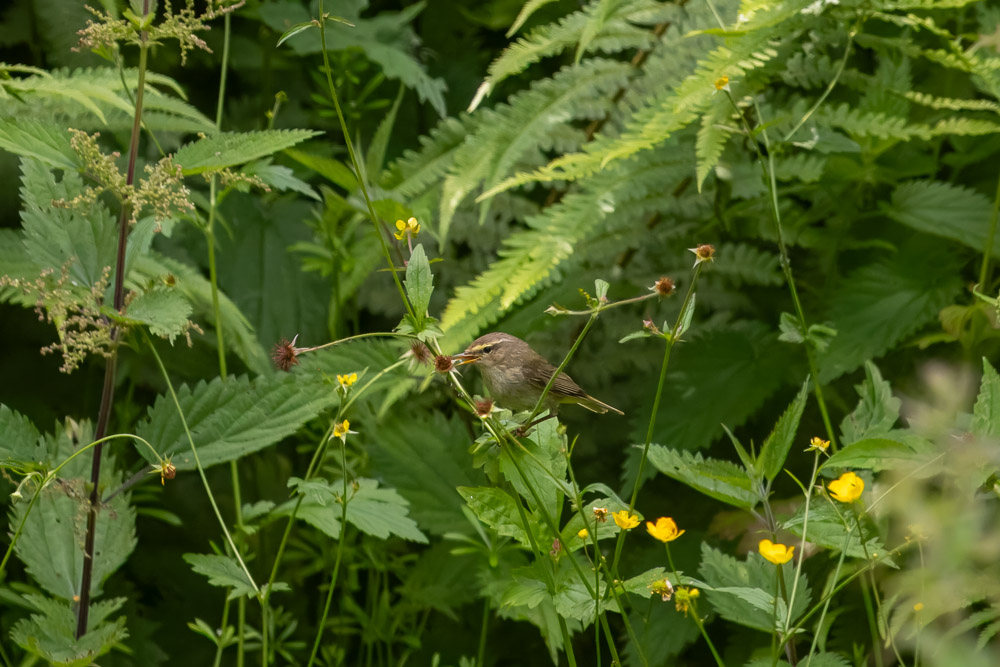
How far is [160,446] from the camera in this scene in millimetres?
1500

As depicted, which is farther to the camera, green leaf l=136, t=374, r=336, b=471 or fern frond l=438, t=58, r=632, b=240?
fern frond l=438, t=58, r=632, b=240

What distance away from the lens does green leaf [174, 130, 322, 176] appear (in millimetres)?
1390

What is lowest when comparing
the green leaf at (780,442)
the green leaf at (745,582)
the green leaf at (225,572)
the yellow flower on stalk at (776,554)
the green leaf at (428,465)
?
the green leaf at (428,465)

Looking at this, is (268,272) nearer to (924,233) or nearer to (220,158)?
(220,158)

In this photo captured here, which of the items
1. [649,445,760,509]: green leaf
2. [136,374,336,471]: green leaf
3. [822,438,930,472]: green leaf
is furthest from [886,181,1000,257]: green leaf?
[136,374,336,471]: green leaf

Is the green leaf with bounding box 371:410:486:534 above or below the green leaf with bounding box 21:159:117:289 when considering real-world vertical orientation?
below

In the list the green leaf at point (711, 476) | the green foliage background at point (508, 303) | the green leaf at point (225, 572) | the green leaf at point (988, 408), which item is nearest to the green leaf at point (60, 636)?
the green foliage background at point (508, 303)

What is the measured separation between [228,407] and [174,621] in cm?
92

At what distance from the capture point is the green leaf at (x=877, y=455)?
49.2 inches

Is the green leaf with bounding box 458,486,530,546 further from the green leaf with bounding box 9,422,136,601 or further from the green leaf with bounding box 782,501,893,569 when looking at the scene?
the green leaf with bounding box 9,422,136,601

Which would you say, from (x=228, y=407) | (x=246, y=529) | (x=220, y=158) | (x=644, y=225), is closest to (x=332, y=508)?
(x=246, y=529)

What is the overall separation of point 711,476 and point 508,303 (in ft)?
1.85

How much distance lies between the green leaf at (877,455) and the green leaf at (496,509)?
0.44 metres

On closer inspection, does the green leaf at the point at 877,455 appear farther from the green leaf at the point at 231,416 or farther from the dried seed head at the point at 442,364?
the green leaf at the point at 231,416
